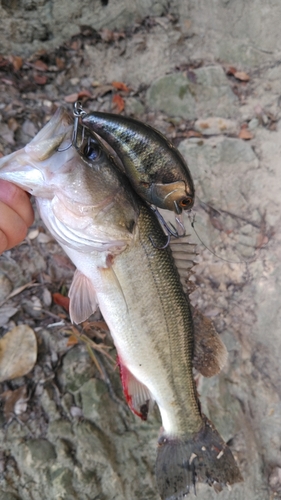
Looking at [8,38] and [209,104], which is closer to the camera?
[8,38]

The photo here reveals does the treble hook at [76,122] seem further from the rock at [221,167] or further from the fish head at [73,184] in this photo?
the rock at [221,167]

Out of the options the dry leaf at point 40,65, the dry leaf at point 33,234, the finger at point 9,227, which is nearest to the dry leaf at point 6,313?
the dry leaf at point 33,234

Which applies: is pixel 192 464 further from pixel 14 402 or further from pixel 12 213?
pixel 12 213

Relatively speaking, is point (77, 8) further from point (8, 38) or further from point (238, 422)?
point (238, 422)

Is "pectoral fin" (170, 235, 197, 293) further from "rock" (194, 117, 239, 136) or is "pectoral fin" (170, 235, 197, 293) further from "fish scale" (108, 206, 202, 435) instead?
"rock" (194, 117, 239, 136)

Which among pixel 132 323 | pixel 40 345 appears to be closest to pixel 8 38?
pixel 40 345

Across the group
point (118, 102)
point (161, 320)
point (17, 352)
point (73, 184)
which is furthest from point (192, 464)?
point (118, 102)
